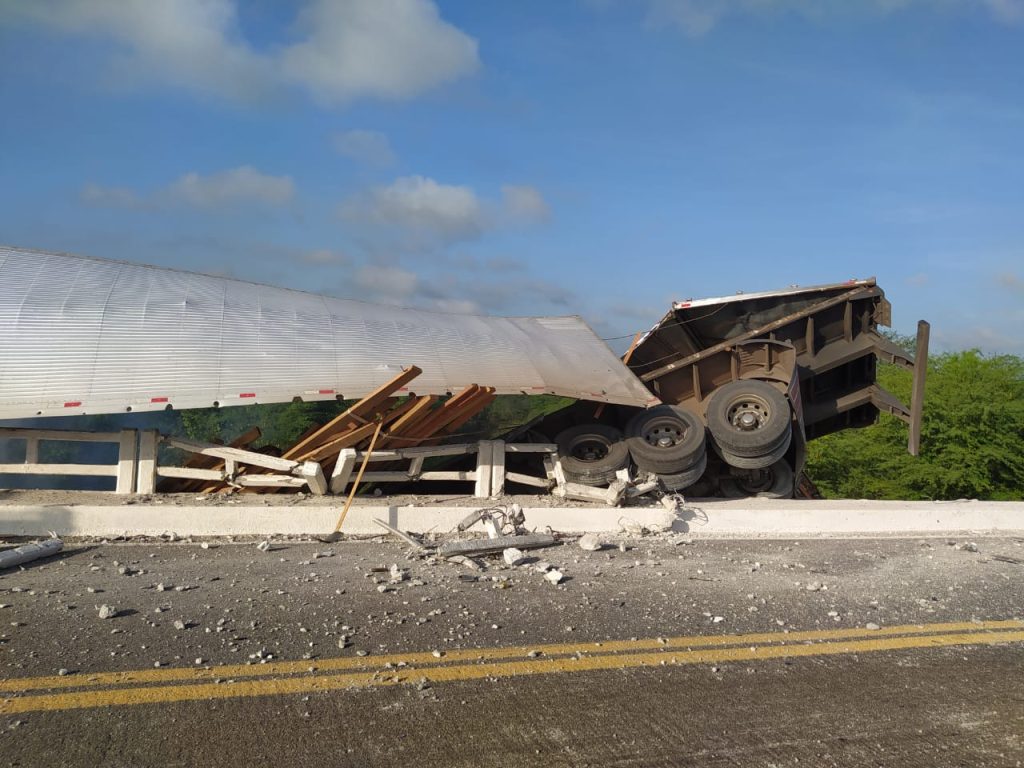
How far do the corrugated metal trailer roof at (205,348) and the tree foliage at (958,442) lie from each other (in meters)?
13.8

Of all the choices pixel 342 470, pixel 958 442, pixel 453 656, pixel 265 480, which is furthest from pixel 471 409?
pixel 958 442

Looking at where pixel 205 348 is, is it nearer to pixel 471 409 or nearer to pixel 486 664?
pixel 471 409

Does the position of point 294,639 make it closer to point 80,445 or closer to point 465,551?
point 465,551

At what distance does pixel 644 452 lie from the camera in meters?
10.9

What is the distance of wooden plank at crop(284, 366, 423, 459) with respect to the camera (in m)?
9.13

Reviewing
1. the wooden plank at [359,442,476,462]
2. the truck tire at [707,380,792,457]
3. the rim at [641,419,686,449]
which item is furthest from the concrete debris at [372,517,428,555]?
the truck tire at [707,380,792,457]

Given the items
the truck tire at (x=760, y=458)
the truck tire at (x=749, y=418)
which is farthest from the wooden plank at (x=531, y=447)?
the truck tire at (x=760, y=458)

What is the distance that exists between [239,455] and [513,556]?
3429 millimetres

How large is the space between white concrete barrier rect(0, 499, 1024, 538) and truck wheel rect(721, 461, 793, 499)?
1.58 m

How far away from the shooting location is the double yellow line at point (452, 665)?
4012mm

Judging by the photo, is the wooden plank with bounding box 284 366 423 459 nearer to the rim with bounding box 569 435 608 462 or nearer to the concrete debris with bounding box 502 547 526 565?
the concrete debris with bounding box 502 547 526 565

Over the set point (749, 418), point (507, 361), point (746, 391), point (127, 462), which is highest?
point (507, 361)

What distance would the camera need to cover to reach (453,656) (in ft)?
15.8

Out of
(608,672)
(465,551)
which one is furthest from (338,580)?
(608,672)
